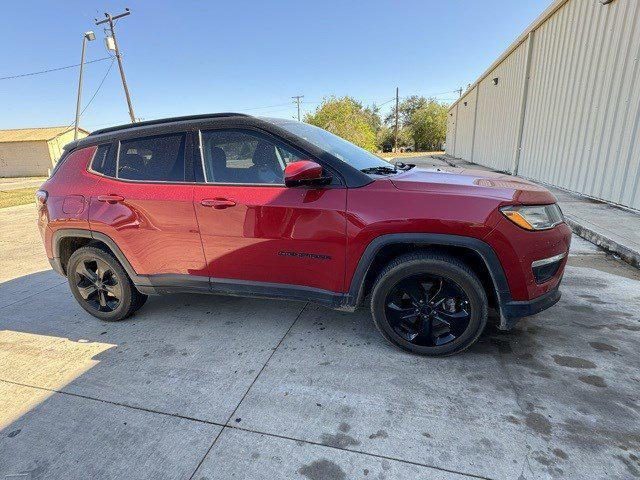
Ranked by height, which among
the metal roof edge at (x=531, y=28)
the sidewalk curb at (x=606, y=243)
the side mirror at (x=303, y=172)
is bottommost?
the sidewalk curb at (x=606, y=243)

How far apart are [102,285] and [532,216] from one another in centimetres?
368

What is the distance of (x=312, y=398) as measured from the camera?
7.51ft

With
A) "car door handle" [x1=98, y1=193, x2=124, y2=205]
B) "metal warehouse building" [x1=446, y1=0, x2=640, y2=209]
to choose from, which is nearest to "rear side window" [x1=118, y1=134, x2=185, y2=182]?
"car door handle" [x1=98, y1=193, x2=124, y2=205]

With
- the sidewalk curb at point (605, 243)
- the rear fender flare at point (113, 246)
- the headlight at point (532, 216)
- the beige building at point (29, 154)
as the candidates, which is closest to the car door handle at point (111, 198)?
the rear fender flare at point (113, 246)

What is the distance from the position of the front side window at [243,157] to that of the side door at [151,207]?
8.8 inches

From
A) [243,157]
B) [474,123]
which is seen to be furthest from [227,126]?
[474,123]

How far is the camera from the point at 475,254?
2441 mm

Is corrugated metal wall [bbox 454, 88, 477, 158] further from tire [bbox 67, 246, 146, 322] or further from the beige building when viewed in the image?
the beige building

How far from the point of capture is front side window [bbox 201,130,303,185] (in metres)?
2.73

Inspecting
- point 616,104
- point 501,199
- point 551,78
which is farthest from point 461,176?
point 551,78

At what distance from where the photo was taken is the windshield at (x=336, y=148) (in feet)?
9.22

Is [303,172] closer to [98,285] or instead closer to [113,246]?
[113,246]

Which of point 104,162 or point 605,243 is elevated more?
point 104,162

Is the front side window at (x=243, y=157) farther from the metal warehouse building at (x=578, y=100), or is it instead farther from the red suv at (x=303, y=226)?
the metal warehouse building at (x=578, y=100)
